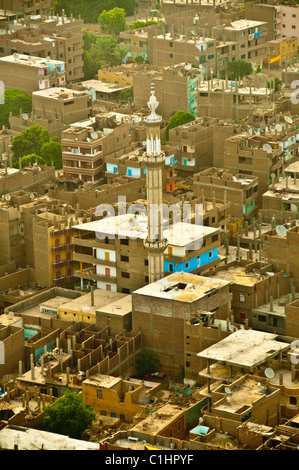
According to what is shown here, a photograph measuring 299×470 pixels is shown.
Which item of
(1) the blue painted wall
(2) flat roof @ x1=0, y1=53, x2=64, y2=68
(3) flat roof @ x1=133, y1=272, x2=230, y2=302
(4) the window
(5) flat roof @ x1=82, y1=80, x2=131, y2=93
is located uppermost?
(2) flat roof @ x1=0, y1=53, x2=64, y2=68

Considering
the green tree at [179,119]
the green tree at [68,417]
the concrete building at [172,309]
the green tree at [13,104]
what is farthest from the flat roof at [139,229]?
the green tree at [13,104]

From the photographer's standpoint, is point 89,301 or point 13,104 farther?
point 13,104

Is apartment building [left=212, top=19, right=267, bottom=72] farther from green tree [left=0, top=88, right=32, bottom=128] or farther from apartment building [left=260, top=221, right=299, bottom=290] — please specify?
apartment building [left=260, top=221, right=299, bottom=290]

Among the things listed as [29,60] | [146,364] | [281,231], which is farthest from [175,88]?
[146,364]

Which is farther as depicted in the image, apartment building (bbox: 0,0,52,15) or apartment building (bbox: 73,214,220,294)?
apartment building (bbox: 0,0,52,15)

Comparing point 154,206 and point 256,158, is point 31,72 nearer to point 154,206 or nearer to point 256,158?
point 256,158

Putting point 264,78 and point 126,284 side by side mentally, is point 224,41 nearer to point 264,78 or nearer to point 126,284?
point 264,78

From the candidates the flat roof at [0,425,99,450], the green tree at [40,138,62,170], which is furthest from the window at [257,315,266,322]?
the green tree at [40,138,62,170]
